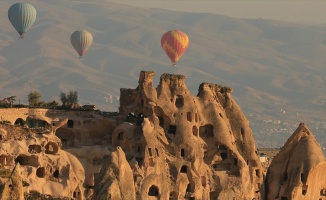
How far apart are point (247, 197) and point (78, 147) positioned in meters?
12.6

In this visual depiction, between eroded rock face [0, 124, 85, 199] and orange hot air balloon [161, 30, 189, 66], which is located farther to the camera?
orange hot air balloon [161, 30, 189, 66]

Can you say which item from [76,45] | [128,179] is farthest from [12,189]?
[76,45]

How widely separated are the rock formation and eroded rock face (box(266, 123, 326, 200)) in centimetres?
7

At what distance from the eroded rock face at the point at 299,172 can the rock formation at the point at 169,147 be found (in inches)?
2.8

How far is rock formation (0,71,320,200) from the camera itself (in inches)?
3009

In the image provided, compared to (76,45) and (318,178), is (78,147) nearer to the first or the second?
(318,178)

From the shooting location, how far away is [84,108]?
86750 mm

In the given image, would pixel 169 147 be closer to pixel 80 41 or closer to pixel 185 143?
pixel 185 143

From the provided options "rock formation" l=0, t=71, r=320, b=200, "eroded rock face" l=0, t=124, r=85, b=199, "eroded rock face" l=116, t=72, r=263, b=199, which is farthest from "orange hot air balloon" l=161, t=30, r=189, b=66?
"eroded rock face" l=0, t=124, r=85, b=199

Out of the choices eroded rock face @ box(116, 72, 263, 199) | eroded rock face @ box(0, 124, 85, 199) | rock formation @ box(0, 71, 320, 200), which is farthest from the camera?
eroded rock face @ box(116, 72, 263, 199)

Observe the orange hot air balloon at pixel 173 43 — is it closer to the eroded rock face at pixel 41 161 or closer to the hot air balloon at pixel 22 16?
the hot air balloon at pixel 22 16

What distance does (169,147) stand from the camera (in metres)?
81.4

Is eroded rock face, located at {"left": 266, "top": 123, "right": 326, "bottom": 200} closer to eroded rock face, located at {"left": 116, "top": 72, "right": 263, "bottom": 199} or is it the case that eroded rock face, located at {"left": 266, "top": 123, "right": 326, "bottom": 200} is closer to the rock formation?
the rock formation

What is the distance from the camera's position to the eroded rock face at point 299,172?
8250 cm
